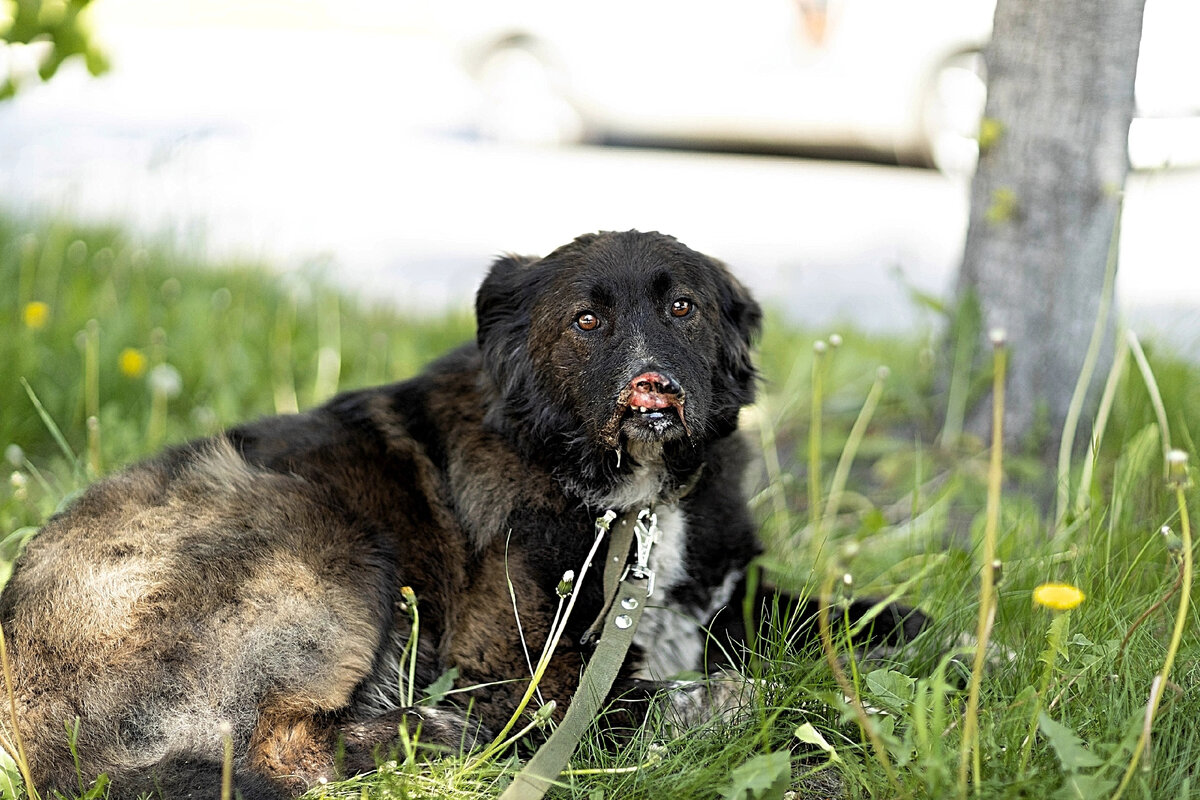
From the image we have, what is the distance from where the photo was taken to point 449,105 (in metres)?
10.6

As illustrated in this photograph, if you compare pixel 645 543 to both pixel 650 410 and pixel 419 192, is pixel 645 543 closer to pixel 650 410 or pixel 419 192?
pixel 650 410

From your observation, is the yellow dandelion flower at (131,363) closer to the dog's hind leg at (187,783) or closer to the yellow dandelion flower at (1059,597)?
the dog's hind leg at (187,783)

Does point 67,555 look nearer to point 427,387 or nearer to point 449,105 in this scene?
point 427,387

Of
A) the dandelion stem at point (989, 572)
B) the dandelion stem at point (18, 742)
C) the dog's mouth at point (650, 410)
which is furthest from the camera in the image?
the dog's mouth at point (650, 410)

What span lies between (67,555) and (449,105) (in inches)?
336

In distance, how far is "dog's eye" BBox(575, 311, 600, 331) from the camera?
9.43 feet

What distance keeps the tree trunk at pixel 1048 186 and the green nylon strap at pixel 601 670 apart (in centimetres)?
206

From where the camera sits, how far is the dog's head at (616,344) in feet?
8.90

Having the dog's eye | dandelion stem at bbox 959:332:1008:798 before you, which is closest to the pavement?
the dog's eye

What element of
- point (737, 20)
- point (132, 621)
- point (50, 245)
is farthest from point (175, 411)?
point (737, 20)

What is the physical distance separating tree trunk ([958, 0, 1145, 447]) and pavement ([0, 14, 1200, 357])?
0.78 ft

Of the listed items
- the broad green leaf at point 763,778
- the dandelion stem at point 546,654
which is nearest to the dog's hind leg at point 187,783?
the dandelion stem at point 546,654

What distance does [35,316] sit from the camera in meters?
4.38

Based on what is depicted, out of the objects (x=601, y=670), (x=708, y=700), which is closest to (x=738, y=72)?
(x=708, y=700)
